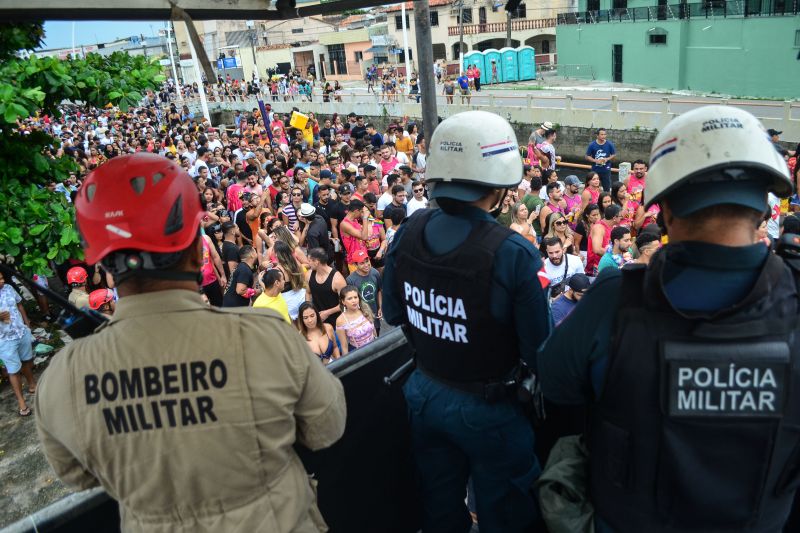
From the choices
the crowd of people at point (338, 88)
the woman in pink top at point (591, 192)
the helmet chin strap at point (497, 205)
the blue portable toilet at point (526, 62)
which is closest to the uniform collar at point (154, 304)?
the helmet chin strap at point (497, 205)

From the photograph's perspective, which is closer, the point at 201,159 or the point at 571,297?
the point at 571,297

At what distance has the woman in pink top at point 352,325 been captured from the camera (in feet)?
18.9

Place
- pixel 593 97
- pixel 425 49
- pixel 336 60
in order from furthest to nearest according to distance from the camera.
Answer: pixel 336 60 → pixel 593 97 → pixel 425 49

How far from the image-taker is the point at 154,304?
1.55 meters

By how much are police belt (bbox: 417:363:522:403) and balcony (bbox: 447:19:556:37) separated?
4945 cm

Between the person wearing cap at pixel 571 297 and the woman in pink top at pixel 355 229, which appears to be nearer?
the person wearing cap at pixel 571 297

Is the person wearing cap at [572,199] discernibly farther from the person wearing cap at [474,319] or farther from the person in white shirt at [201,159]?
the person in white shirt at [201,159]

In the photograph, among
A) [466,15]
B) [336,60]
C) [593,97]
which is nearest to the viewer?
[593,97]

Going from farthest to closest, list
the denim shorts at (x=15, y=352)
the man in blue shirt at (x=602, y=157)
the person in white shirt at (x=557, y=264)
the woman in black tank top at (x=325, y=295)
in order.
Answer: the man in blue shirt at (x=602, y=157)
the denim shorts at (x=15, y=352)
the woman in black tank top at (x=325, y=295)
the person in white shirt at (x=557, y=264)

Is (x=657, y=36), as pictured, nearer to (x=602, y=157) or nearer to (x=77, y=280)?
(x=602, y=157)

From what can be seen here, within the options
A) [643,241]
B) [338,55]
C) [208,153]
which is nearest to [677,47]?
[208,153]

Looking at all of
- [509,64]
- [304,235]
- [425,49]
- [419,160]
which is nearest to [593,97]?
[509,64]

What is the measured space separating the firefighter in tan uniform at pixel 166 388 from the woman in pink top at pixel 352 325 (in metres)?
4.12

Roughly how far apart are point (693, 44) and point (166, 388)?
31250 mm
